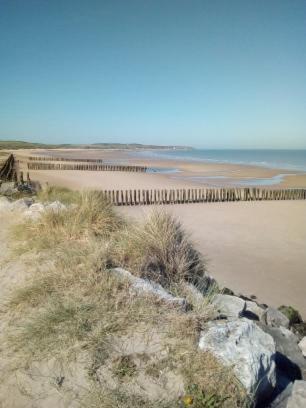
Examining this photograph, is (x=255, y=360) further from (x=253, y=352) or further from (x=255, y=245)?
(x=255, y=245)

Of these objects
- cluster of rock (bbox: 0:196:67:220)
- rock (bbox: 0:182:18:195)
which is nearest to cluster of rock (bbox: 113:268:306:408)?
cluster of rock (bbox: 0:196:67:220)

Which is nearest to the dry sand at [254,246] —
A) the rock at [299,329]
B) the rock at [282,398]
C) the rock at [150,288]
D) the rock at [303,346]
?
the rock at [299,329]

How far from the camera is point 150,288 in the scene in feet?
13.1

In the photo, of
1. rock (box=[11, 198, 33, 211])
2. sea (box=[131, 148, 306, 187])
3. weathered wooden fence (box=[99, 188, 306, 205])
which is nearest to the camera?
rock (box=[11, 198, 33, 211])

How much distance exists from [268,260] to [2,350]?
7.75m

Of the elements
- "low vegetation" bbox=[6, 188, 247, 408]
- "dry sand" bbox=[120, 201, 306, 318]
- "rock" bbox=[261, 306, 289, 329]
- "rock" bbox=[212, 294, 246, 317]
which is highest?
"low vegetation" bbox=[6, 188, 247, 408]

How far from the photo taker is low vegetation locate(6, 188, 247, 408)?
8.98 feet

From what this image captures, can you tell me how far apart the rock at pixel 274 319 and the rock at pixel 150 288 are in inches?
87.3

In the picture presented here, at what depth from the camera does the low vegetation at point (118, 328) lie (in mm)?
2736

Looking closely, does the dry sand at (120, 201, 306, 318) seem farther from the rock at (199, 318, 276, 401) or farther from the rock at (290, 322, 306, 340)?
the rock at (199, 318, 276, 401)

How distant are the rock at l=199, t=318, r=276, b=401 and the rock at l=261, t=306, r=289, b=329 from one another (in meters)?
2.07

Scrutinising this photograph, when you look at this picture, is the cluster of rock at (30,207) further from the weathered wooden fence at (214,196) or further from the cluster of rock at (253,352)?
the weathered wooden fence at (214,196)

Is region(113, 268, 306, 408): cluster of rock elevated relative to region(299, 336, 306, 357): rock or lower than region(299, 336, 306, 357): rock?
elevated

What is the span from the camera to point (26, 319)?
3713 mm
